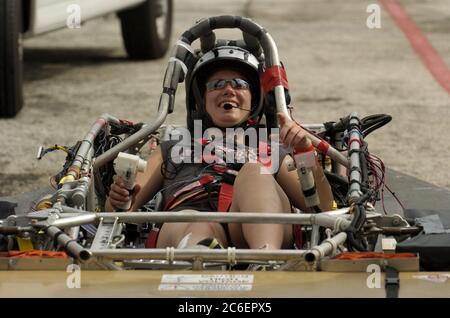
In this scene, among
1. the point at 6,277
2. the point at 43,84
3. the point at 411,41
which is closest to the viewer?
the point at 6,277

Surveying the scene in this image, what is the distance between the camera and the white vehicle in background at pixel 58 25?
36.2 ft

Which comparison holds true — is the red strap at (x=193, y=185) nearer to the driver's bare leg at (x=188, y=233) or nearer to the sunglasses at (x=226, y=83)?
the driver's bare leg at (x=188, y=233)

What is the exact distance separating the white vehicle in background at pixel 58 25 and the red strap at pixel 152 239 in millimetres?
5144

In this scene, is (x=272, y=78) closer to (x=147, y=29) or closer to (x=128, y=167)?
(x=128, y=167)

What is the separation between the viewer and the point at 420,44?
50.9 feet

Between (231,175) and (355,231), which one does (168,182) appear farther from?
(355,231)

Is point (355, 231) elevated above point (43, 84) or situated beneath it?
elevated above

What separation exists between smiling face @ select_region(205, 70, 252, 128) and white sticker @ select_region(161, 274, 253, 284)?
1595 mm

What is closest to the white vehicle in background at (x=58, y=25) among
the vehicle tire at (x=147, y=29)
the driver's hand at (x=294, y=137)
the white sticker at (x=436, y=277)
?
the vehicle tire at (x=147, y=29)

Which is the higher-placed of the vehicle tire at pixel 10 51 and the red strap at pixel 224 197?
the red strap at pixel 224 197

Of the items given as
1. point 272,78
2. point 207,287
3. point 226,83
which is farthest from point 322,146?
point 207,287
